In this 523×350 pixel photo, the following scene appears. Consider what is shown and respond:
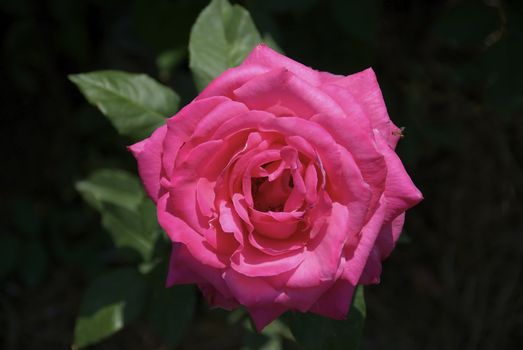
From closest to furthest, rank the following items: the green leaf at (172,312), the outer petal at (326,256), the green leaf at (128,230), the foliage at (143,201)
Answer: the outer petal at (326,256) < the foliage at (143,201) < the green leaf at (172,312) < the green leaf at (128,230)

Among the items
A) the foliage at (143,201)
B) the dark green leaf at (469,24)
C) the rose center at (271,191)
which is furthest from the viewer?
the dark green leaf at (469,24)

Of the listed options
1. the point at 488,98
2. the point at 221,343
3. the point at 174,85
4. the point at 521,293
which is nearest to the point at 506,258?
the point at 521,293

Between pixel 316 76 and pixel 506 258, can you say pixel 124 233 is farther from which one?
pixel 506 258

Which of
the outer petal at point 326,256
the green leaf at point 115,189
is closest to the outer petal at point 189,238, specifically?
the outer petal at point 326,256

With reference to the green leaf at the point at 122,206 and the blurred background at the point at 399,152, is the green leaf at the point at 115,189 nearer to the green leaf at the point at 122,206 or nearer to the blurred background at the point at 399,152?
the green leaf at the point at 122,206

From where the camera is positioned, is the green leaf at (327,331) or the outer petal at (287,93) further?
the green leaf at (327,331)

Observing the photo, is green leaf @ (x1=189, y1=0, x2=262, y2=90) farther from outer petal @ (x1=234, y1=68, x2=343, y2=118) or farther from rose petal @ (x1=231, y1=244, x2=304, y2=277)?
rose petal @ (x1=231, y1=244, x2=304, y2=277)
